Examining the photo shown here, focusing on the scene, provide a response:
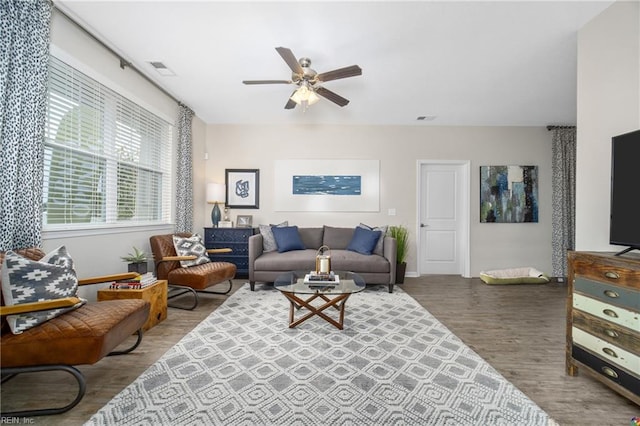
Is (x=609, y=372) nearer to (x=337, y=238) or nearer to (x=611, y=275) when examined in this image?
(x=611, y=275)

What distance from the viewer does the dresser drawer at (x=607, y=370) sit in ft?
4.81

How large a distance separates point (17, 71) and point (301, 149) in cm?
356

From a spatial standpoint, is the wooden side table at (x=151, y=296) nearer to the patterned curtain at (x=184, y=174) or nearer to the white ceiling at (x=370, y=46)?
the patterned curtain at (x=184, y=174)

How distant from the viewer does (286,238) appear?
4.39 metres

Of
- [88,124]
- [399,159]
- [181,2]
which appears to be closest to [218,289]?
[88,124]

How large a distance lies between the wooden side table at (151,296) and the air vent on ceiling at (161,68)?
2.37m

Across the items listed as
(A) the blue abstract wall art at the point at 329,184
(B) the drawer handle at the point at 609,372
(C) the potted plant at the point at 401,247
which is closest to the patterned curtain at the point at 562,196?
(C) the potted plant at the point at 401,247

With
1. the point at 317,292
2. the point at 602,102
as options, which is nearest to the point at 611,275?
the point at 602,102

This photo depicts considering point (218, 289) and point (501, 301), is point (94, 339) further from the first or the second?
point (501, 301)

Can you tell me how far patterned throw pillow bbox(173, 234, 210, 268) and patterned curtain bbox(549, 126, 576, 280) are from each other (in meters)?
5.72

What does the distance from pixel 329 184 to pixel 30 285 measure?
13.0 feet

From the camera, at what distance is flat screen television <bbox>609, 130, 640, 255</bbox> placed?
1607mm

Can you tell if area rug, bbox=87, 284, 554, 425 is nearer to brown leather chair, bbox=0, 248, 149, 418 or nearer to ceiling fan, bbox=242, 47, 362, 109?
brown leather chair, bbox=0, 248, 149, 418

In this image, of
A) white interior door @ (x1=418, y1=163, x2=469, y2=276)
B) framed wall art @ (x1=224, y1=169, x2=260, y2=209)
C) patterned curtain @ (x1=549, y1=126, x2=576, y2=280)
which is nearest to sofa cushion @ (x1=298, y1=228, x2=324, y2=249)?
framed wall art @ (x1=224, y1=169, x2=260, y2=209)
